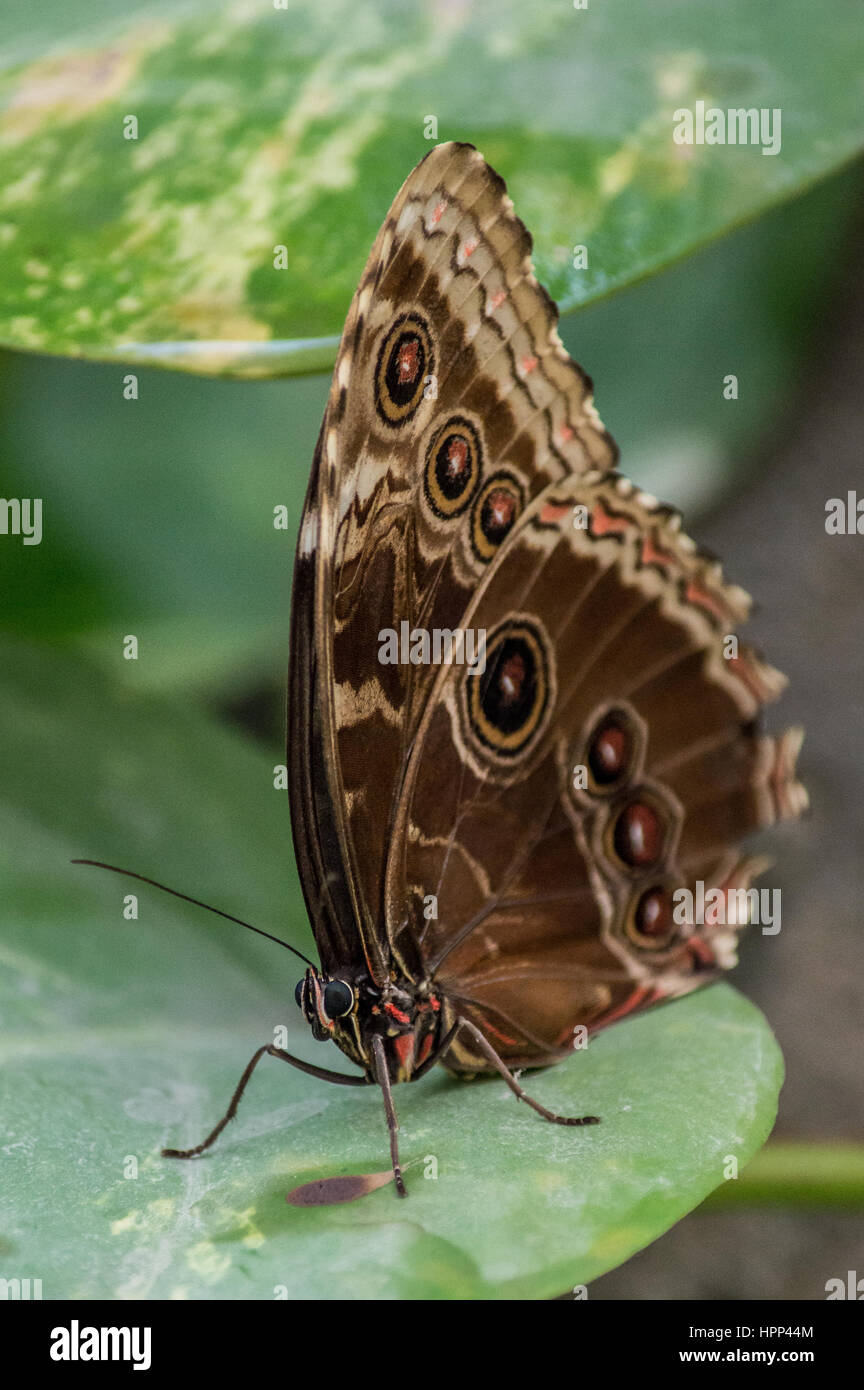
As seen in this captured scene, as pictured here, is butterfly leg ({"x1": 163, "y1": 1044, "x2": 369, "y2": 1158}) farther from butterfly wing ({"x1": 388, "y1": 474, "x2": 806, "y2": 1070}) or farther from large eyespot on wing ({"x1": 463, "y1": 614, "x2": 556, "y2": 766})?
large eyespot on wing ({"x1": 463, "y1": 614, "x2": 556, "y2": 766})

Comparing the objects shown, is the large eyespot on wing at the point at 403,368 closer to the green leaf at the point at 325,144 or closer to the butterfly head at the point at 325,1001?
the green leaf at the point at 325,144

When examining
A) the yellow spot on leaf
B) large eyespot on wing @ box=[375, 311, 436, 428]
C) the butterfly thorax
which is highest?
large eyespot on wing @ box=[375, 311, 436, 428]

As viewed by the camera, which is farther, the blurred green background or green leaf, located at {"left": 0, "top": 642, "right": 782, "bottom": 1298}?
the blurred green background

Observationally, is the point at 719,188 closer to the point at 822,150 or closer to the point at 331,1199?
the point at 822,150

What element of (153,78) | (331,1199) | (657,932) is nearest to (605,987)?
(657,932)

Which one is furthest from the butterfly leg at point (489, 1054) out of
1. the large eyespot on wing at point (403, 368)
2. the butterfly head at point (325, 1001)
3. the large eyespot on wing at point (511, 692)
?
the large eyespot on wing at point (403, 368)

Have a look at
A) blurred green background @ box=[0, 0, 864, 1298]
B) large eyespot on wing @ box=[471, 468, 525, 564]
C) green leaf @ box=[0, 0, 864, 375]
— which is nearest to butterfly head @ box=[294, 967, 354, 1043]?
blurred green background @ box=[0, 0, 864, 1298]
